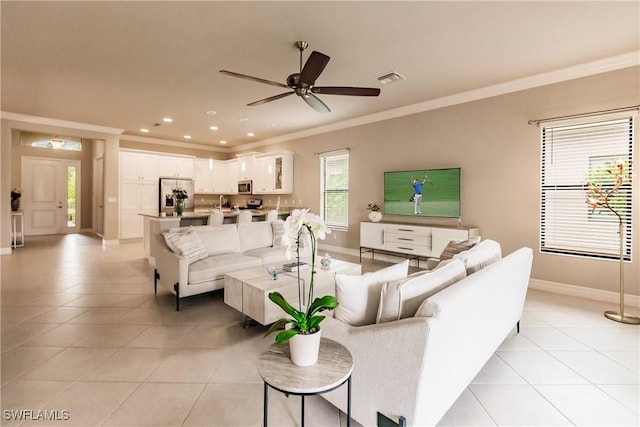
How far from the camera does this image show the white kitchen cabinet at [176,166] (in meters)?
8.03

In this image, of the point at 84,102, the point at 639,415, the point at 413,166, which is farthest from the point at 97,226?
the point at 639,415

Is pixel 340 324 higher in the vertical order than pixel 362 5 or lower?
lower

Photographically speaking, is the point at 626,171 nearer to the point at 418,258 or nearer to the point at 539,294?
the point at 539,294

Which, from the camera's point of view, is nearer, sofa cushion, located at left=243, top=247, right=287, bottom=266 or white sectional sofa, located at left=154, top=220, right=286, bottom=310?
white sectional sofa, located at left=154, top=220, right=286, bottom=310

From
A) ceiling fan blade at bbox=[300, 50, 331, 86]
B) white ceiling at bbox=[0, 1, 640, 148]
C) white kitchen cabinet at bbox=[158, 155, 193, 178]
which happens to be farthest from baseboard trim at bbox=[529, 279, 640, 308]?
white kitchen cabinet at bbox=[158, 155, 193, 178]

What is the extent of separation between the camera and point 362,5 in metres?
2.50

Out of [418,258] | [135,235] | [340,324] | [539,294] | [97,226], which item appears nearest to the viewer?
[340,324]

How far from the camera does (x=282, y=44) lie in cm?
311

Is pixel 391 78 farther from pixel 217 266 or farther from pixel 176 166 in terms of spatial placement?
pixel 176 166

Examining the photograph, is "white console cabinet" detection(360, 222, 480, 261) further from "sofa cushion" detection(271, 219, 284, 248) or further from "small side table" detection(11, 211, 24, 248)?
"small side table" detection(11, 211, 24, 248)

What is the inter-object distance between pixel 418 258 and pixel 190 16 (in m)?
4.48

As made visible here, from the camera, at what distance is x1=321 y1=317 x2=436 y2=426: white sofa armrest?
1.26m

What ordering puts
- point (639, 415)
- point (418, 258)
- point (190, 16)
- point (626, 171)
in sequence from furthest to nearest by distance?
point (418, 258) → point (626, 171) → point (190, 16) → point (639, 415)

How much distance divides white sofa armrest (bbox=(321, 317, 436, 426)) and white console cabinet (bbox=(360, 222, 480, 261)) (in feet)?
11.0
